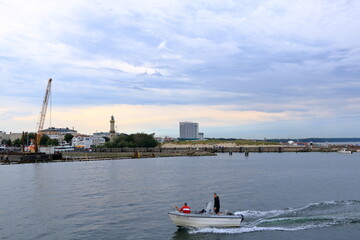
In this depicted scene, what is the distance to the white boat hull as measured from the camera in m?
29.3

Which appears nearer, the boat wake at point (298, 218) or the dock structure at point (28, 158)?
the boat wake at point (298, 218)

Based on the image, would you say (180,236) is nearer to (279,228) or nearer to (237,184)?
(279,228)

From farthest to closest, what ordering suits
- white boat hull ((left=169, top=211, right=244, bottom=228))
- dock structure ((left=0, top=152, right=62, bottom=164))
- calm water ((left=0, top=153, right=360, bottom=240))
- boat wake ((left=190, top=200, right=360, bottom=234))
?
1. dock structure ((left=0, top=152, right=62, bottom=164))
2. boat wake ((left=190, top=200, right=360, bottom=234))
3. white boat hull ((left=169, top=211, right=244, bottom=228))
4. calm water ((left=0, top=153, right=360, bottom=240))

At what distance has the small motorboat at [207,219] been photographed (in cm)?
2934

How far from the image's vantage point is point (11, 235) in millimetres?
28578

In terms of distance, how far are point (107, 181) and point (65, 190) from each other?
11.0 m

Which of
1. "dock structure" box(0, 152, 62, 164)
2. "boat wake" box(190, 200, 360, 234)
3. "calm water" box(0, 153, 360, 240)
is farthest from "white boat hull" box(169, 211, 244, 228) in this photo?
"dock structure" box(0, 152, 62, 164)

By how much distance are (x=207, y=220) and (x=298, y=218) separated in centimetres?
877

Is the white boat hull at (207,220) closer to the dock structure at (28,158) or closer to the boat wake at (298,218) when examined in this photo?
the boat wake at (298,218)

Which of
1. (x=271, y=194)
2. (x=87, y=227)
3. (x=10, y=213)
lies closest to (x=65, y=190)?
(x=10, y=213)

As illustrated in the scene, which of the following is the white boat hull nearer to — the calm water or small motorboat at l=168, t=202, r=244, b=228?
small motorboat at l=168, t=202, r=244, b=228

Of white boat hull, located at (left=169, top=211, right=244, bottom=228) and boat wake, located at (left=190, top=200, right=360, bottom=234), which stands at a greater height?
Answer: white boat hull, located at (left=169, top=211, right=244, bottom=228)

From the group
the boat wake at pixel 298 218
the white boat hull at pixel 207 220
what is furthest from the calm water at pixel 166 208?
the white boat hull at pixel 207 220

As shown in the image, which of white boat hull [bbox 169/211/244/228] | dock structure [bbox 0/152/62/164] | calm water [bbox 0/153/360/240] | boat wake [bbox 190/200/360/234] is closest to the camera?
calm water [bbox 0/153/360/240]
